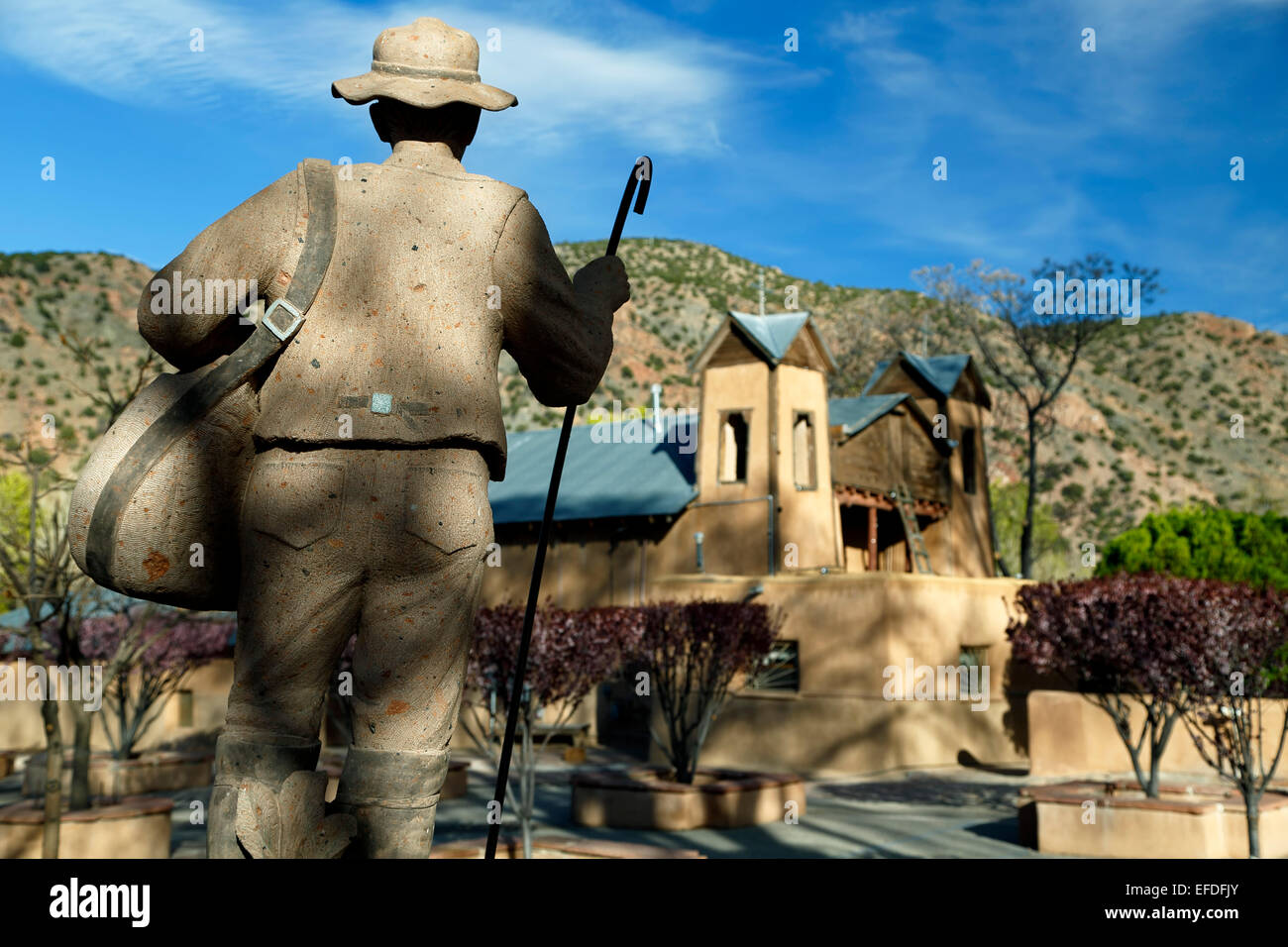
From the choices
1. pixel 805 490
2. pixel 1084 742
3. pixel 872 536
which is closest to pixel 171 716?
pixel 805 490

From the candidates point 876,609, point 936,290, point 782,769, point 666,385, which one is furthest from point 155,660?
point 666,385

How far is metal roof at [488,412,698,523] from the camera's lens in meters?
28.8

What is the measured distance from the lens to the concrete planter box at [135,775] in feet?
56.9

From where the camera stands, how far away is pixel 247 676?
3260mm

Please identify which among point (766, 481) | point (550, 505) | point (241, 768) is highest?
point (766, 481)

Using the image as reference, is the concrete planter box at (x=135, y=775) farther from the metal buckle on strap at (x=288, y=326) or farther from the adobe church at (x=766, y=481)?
the metal buckle on strap at (x=288, y=326)

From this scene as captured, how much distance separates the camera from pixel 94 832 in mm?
12031

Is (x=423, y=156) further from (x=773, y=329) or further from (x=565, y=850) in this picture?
(x=773, y=329)

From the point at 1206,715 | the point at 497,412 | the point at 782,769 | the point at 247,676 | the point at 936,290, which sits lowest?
the point at 782,769

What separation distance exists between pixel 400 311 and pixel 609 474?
90.5ft

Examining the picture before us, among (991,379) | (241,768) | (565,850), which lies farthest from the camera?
(991,379)
